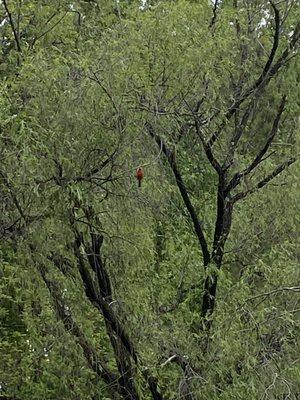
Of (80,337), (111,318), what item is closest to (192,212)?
(111,318)

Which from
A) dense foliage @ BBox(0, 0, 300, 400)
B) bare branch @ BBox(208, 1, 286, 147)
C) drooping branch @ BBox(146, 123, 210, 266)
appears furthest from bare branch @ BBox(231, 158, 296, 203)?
bare branch @ BBox(208, 1, 286, 147)

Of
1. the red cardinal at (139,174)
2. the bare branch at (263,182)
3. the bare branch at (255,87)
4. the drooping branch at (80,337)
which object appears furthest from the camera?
the bare branch at (263,182)

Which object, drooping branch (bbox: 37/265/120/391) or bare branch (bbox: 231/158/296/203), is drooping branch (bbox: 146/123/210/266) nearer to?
bare branch (bbox: 231/158/296/203)

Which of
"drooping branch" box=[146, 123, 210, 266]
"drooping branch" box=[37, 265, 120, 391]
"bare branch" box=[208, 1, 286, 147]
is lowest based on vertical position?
"drooping branch" box=[37, 265, 120, 391]

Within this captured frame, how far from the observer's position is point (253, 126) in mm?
11297

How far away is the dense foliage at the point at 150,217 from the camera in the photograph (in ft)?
19.4

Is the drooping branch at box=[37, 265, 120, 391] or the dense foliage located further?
the drooping branch at box=[37, 265, 120, 391]

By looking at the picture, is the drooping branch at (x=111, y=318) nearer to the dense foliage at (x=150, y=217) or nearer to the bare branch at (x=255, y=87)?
Answer: the dense foliage at (x=150, y=217)

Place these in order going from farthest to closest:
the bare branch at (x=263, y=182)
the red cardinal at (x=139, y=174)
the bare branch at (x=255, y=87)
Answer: the bare branch at (x=263, y=182)
the bare branch at (x=255, y=87)
the red cardinal at (x=139, y=174)

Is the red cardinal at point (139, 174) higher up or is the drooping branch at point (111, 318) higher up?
the red cardinal at point (139, 174)

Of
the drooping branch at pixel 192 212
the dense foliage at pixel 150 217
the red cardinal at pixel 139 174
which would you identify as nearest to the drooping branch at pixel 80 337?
the dense foliage at pixel 150 217

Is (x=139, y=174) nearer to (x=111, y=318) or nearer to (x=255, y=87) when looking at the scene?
(x=111, y=318)

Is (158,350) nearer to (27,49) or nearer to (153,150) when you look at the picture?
(153,150)

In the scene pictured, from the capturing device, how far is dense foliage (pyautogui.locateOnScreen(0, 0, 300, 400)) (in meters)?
5.91
